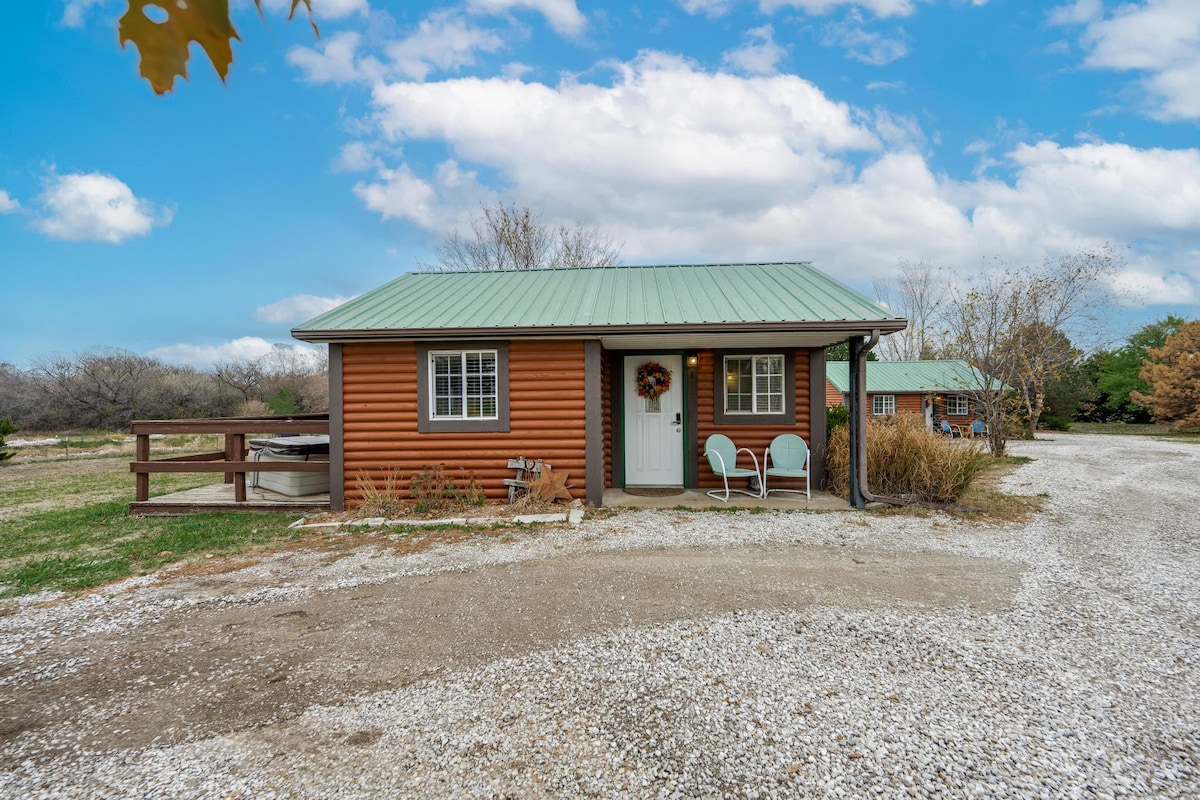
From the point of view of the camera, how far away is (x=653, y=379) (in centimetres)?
788

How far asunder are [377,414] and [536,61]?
5377mm

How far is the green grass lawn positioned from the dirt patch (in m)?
0.98

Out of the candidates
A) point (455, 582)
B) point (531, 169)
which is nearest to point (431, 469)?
point (455, 582)

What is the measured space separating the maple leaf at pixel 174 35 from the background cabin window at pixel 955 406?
26.5 meters

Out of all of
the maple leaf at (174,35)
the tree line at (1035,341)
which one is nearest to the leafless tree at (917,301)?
the tree line at (1035,341)

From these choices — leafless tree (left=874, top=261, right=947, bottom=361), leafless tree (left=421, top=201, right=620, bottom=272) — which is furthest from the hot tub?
leafless tree (left=874, top=261, right=947, bottom=361)

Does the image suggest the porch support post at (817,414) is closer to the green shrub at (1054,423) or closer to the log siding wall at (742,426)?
the log siding wall at (742,426)

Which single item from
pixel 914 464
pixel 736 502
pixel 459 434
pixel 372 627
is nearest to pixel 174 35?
pixel 372 627

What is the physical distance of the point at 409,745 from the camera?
2.19 m

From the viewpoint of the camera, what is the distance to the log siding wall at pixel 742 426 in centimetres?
769

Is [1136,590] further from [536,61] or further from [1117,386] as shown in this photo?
[1117,386]

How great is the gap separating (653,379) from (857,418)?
2.87 meters

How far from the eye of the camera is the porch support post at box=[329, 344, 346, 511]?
22.2 feet

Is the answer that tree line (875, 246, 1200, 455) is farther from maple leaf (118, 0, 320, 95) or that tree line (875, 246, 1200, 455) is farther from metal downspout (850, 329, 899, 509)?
maple leaf (118, 0, 320, 95)
